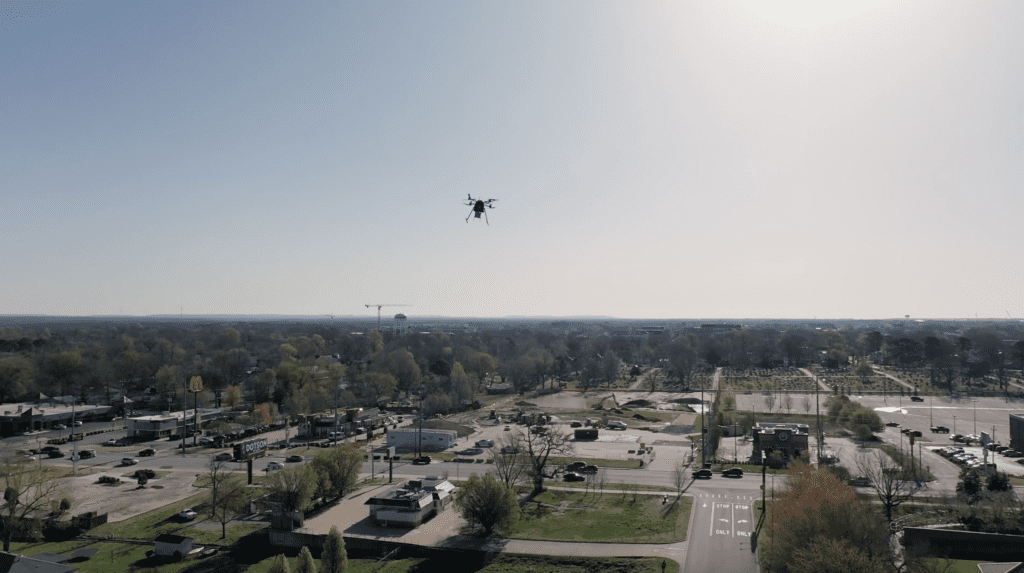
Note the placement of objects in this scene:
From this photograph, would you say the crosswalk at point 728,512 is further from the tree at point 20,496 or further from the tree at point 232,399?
the tree at point 232,399

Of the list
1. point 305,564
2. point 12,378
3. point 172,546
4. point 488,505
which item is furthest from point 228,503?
point 12,378

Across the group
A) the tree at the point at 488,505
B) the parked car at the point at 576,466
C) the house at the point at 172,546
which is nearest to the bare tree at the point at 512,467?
the parked car at the point at 576,466

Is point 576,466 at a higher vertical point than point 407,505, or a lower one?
lower

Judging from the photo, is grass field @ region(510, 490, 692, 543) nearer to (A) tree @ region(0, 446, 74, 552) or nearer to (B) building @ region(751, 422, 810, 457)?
(B) building @ region(751, 422, 810, 457)

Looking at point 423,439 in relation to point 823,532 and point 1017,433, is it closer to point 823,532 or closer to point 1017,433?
point 823,532

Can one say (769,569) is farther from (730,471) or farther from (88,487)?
(88,487)

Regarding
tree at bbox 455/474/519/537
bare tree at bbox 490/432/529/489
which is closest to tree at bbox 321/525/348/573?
tree at bbox 455/474/519/537
